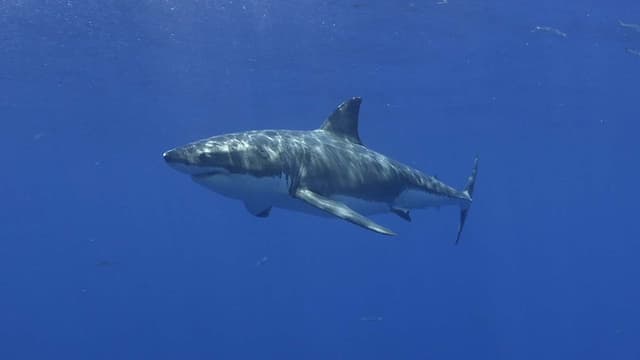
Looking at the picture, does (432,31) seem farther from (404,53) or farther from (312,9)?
(312,9)

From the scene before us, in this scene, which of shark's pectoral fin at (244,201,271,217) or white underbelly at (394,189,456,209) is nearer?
shark's pectoral fin at (244,201,271,217)

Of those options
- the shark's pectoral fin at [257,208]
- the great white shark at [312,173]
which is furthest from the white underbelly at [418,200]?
the shark's pectoral fin at [257,208]

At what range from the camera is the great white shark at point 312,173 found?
799 cm

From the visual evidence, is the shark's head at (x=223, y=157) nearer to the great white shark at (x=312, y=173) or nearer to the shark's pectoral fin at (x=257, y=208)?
the great white shark at (x=312, y=173)

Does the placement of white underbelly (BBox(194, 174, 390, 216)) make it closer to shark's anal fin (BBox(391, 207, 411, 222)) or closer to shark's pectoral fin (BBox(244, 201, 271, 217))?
shark's pectoral fin (BBox(244, 201, 271, 217))

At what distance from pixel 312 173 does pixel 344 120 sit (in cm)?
183

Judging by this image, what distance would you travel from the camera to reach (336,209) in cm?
834

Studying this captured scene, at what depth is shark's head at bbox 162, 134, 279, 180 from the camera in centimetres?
763

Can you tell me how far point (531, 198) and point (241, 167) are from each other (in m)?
86.2

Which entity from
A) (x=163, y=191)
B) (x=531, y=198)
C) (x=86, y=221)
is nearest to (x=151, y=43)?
(x=163, y=191)

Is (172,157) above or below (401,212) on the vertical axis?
above

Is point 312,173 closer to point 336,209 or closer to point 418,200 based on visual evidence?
point 336,209

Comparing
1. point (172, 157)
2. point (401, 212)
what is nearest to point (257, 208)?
point (172, 157)

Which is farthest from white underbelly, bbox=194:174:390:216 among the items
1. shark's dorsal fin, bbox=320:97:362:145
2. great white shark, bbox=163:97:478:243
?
shark's dorsal fin, bbox=320:97:362:145
